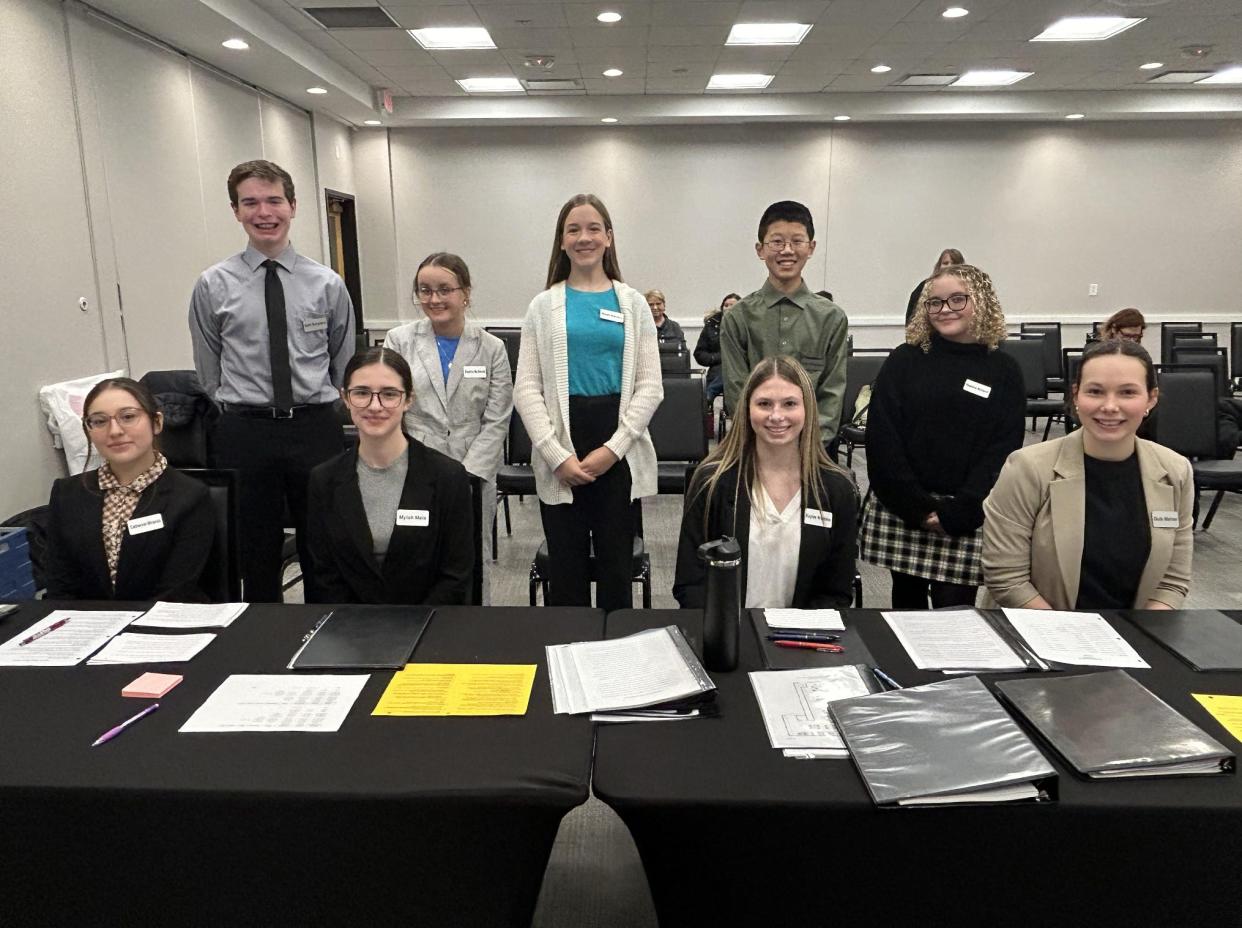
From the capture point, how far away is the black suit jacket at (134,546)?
1894mm

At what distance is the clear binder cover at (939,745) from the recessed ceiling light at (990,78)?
764cm

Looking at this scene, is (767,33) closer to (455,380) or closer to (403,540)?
(455,380)

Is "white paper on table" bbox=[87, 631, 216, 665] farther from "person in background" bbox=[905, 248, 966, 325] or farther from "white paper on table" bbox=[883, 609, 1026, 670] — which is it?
"person in background" bbox=[905, 248, 966, 325]

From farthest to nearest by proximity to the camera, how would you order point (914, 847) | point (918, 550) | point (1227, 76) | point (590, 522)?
point (1227, 76) < point (590, 522) < point (918, 550) < point (914, 847)

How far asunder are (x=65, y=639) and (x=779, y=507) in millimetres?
1551

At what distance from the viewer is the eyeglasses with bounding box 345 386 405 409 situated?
74.4 inches

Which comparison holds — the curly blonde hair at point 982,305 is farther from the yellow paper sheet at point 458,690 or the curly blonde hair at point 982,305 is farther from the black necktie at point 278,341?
the black necktie at point 278,341

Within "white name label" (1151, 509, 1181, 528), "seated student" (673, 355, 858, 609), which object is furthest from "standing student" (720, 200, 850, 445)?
"white name label" (1151, 509, 1181, 528)

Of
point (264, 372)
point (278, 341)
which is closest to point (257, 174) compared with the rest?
point (278, 341)

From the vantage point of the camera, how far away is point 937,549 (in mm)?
2309

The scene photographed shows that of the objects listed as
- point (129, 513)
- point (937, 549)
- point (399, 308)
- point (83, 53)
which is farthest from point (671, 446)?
point (399, 308)

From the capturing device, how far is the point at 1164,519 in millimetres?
1826

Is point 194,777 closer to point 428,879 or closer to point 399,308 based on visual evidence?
point 428,879

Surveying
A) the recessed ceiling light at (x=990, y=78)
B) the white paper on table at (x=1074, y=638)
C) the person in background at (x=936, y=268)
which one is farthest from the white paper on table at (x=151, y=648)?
the recessed ceiling light at (x=990, y=78)
